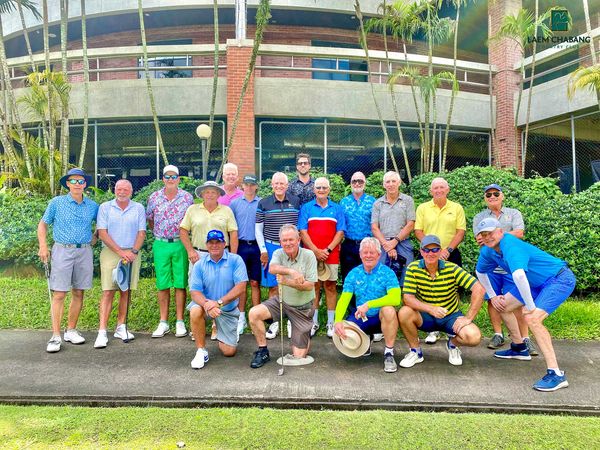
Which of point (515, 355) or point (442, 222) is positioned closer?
point (515, 355)

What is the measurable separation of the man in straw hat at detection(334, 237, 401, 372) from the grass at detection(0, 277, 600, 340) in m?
1.34

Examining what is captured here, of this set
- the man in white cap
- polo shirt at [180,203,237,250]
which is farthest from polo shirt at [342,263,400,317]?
the man in white cap

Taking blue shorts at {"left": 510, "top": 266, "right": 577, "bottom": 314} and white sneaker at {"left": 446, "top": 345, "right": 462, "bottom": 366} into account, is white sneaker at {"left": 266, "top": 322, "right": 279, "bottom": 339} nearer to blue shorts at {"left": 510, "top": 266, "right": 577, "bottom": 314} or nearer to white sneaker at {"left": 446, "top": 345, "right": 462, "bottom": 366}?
white sneaker at {"left": 446, "top": 345, "right": 462, "bottom": 366}

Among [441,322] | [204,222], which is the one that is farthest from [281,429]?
[204,222]

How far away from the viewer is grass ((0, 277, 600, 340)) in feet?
18.6

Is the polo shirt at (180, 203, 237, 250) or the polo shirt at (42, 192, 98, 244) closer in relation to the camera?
the polo shirt at (42, 192, 98, 244)

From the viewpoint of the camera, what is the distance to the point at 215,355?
15.8 ft

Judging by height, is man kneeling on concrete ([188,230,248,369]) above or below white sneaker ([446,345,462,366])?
above

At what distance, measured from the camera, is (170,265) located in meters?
5.46

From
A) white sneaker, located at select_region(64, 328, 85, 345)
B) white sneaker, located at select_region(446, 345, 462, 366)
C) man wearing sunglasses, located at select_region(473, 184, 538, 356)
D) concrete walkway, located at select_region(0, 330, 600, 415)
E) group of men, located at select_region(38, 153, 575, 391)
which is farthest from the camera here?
white sneaker, located at select_region(64, 328, 85, 345)

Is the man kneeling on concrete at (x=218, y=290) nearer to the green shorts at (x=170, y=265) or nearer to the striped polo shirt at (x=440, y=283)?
the green shorts at (x=170, y=265)

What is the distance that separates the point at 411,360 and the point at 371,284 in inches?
34.6

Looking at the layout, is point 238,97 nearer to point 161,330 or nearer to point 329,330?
point 161,330

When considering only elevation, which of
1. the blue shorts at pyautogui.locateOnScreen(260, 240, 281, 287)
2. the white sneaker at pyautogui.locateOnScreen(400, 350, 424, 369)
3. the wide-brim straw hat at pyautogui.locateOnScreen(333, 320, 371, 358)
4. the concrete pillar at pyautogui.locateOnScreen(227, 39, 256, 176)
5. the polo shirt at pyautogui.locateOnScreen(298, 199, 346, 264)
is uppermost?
the concrete pillar at pyautogui.locateOnScreen(227, 39, 256, 176)
